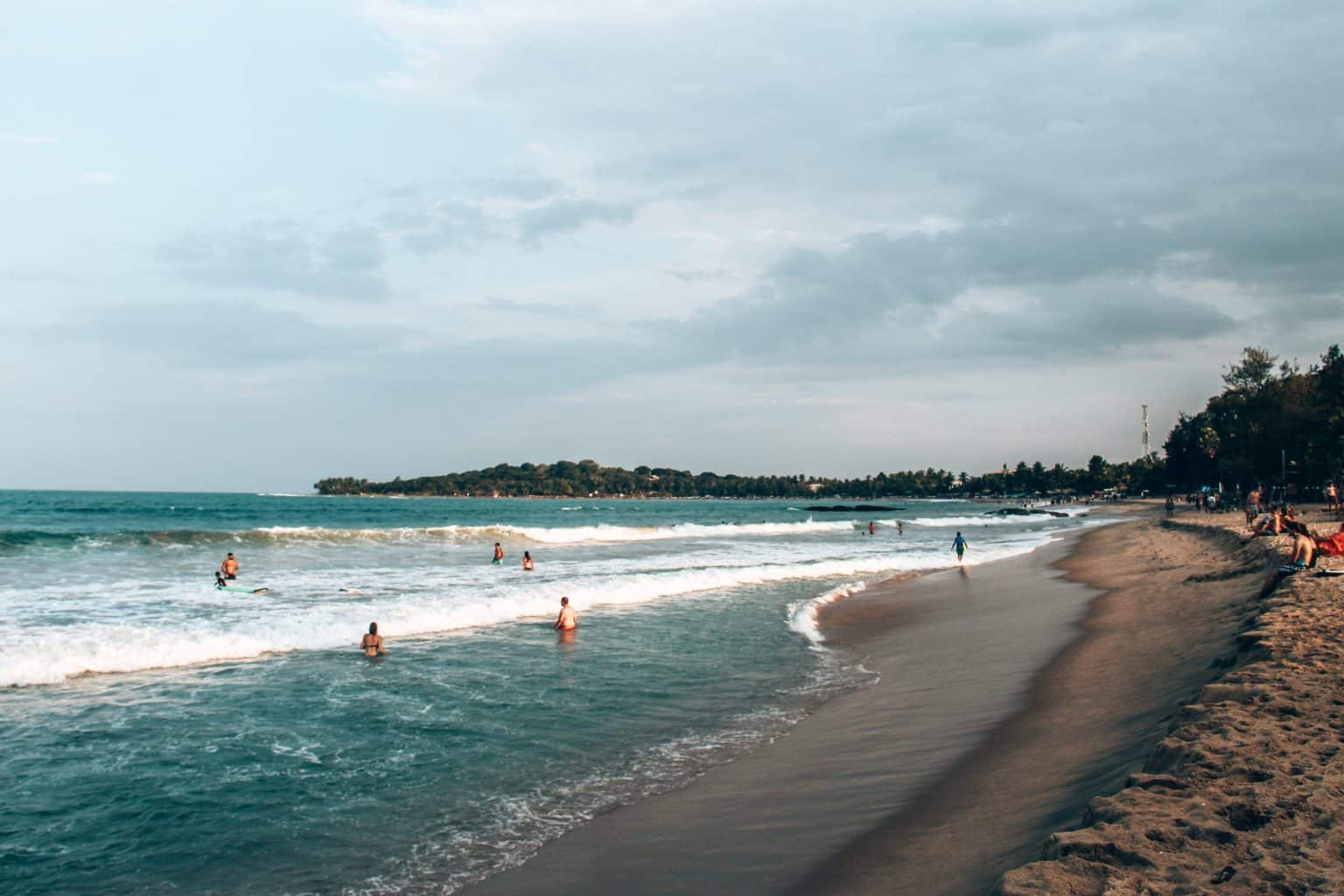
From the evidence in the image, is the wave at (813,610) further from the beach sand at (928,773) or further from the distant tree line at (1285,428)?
the distant tree line at (1285,428)

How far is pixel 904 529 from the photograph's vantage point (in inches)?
2886

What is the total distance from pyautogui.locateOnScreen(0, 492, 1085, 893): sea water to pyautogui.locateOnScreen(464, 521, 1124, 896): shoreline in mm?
429

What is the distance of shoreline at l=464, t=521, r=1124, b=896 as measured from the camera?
20.5ft

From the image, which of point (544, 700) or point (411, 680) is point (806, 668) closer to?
point (544, 700)

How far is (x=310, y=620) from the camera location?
18828mm

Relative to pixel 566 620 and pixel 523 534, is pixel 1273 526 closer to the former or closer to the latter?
pixel 566 620

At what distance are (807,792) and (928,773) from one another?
119 cm

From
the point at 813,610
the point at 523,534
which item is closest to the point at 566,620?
the point at 813,610

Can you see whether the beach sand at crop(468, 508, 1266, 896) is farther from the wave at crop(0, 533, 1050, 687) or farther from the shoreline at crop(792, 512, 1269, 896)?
the wave at crop(0, 533, 1050, 687)

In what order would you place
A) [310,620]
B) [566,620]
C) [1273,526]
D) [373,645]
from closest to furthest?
[373,645], [566,620], [310,620], [1273,526]

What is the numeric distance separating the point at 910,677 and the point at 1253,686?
5.67 m

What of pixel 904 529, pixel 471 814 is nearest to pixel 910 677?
pixel 471 814

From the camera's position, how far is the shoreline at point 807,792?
625 cm

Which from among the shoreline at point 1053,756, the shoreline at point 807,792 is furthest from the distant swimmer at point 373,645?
the shoreline at point 1053,756
